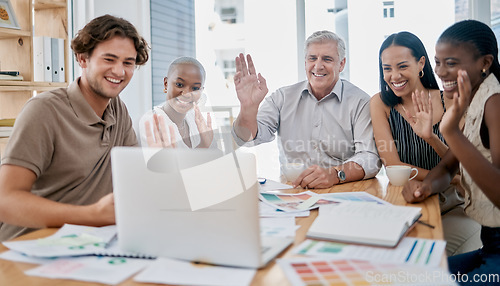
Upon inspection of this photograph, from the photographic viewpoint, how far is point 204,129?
2.45m

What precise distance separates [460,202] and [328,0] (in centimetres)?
243

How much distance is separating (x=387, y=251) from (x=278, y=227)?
31 centimetres

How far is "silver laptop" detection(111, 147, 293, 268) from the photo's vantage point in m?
0.81

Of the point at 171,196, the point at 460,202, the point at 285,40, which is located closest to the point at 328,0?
the point at 285,40

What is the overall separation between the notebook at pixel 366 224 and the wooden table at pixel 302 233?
42mm

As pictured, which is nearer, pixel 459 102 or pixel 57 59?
pixel 459 102

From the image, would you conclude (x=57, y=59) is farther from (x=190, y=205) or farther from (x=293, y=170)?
(x=190, y=205)

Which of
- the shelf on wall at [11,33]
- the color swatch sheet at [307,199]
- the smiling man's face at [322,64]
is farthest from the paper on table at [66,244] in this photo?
the shelf on wall at [11,33]

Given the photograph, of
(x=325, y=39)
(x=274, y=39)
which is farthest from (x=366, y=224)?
(x=274, y=39)

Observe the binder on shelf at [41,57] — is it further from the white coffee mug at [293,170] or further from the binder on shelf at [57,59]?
the white coffee mug at [293,170]

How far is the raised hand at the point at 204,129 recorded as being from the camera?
7.97ft

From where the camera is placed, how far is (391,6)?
3.51 meters

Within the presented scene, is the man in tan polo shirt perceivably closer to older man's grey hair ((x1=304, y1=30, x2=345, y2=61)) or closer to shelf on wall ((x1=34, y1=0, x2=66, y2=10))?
older man's grey hair ((x1=304, y1=30, x2=345, y2=61))

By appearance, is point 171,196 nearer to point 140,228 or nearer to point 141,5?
point 140,228
